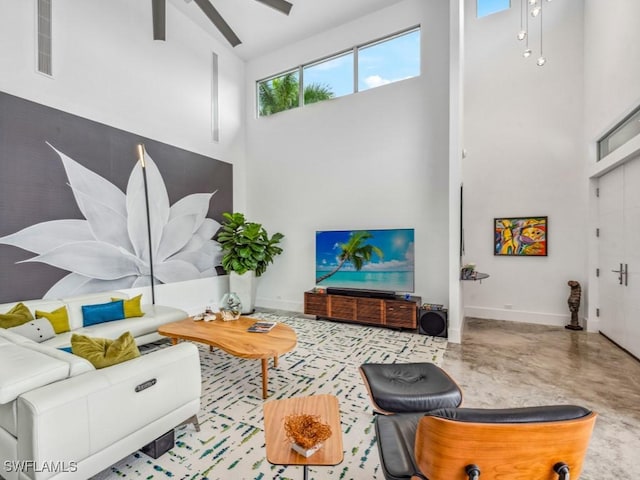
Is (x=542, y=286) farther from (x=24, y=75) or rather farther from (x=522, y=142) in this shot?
(x=24, y=75)

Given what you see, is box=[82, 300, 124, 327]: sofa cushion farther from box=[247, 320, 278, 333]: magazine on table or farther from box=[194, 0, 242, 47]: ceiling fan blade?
box=[194, 0, 242, 47]: ceiling fan blade

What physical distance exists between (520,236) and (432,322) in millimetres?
2352

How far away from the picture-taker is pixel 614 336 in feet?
13.2

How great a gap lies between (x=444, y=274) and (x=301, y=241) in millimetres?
2665

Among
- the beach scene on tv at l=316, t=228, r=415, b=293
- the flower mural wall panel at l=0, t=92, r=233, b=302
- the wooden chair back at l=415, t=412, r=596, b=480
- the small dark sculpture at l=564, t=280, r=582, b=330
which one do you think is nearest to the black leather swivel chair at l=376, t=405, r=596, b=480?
the wooden chair back at l=415, t=412, r=596, b=480

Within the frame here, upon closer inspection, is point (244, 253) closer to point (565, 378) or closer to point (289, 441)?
point (289, 441)

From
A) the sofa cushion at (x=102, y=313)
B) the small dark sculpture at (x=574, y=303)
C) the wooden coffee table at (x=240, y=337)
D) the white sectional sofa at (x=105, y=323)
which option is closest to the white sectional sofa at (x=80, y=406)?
the wooden coffee table at (x=240, y=337)

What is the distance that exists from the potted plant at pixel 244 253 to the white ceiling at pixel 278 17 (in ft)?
10.9

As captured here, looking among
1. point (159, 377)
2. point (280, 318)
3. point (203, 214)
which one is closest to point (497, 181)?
point (280, 318)

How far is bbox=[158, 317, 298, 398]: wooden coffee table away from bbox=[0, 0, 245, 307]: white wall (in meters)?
1.96

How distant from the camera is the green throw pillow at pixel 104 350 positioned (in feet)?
5.84

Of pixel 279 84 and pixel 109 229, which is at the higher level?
pixel 279 84

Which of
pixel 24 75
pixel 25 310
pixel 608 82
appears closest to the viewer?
pixel 25 310

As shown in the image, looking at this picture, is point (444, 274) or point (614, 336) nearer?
point (614, 336)
